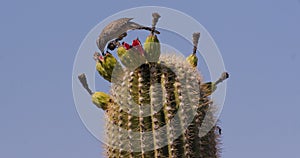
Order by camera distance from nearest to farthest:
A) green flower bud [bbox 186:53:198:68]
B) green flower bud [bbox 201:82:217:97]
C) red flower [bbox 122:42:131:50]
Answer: green flower bud [bbox 201:82:217:97] → red flower [bbox 122:42:131:50] → green flower bud [bbox 186:53:198:68]

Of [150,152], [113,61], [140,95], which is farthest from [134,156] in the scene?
[113,61]

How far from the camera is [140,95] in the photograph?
545cm

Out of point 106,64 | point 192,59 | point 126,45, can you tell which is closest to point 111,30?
point 126,45

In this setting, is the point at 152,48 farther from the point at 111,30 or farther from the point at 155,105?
the point at 155,105

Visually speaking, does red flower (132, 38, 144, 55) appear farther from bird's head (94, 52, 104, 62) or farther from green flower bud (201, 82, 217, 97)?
green flower bud (201, 82, 217, 97)

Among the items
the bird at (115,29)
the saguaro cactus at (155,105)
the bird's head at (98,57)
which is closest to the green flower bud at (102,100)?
the saguaro cactus at (155,105)

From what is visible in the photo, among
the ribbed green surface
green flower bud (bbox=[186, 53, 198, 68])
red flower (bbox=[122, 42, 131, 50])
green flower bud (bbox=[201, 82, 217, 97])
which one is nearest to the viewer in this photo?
the ribbed green surface

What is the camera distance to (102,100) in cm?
568

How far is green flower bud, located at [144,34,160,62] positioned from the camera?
5605 millimetres

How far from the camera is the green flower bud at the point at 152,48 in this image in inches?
221

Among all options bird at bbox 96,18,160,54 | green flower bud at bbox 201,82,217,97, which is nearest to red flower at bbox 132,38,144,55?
bird at bbox 96,18,160,54

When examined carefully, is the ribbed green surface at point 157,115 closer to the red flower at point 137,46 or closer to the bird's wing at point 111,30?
the red flower at point 137,46

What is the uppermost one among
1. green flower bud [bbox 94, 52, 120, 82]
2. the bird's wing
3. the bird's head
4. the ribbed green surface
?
the bird's wing

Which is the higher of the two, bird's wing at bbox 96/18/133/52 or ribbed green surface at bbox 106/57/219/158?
bird's wing at bbox 96/18/133/52
